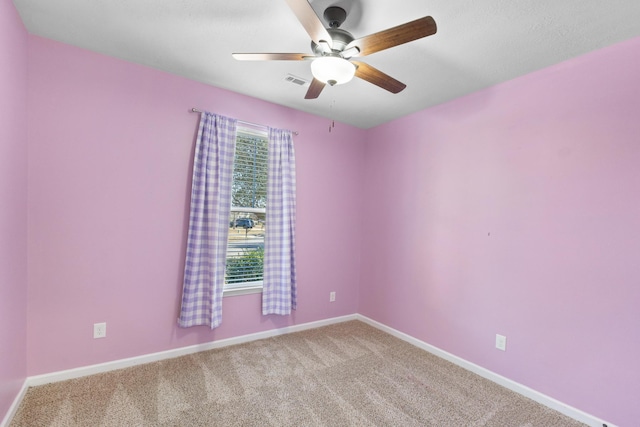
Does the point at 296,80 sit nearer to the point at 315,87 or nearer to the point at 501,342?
the point at 315,87

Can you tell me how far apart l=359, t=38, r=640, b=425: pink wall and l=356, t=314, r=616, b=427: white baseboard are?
44 millimetres

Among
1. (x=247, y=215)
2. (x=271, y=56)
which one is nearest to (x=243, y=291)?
(x=247, y=215)

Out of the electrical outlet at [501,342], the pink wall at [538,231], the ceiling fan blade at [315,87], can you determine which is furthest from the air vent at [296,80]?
the electrical outlet at [501,342]

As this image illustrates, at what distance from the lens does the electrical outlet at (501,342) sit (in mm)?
2334

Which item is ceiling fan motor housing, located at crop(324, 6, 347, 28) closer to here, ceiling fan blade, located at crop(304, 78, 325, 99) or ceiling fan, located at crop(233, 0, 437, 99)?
ceiling fan, located at crop(233, 0, 437, 99)

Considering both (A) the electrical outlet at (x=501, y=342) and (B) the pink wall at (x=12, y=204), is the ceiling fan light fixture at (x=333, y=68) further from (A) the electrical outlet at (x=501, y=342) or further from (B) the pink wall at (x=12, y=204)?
(A) the electrical outlet at (x=501, y=342)

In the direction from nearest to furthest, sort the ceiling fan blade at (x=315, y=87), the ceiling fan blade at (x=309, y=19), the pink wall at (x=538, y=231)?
1. the ceiling fan blade at (x=309, y=19)
2. the pink wall at (x=538, y=231)
3. the ceiling fan blade at (x=315, y=87)

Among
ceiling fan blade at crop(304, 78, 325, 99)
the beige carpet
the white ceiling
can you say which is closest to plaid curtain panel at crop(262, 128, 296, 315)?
the beige carpet

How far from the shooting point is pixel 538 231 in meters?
2.19

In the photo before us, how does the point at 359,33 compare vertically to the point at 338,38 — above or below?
above

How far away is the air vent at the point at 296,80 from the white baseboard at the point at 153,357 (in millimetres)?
2519

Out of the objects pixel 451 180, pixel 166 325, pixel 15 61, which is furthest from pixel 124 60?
pixel 451 180

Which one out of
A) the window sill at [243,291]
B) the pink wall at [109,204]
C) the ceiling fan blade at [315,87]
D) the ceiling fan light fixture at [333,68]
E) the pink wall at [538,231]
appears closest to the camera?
the ceiling fan light fixture at [333,68]

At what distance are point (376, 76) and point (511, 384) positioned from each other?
2542 mm
